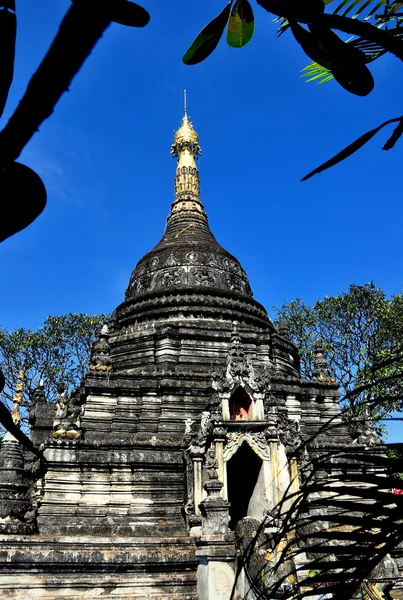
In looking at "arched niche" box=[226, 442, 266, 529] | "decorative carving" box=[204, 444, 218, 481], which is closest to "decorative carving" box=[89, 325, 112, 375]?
"decorative carving" box=[204, 444, 218, 481]

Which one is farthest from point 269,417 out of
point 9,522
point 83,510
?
point 9,522

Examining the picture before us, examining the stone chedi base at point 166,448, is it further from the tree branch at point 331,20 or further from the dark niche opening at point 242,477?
the tree branch at point 331,20

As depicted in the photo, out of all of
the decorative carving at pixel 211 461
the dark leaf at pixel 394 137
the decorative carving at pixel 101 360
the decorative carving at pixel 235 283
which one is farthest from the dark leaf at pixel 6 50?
the decorative carving at pixel 235 283

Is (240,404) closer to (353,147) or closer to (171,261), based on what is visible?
(171,261)

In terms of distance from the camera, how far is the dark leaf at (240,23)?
197cm

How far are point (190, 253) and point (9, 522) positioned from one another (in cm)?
1387

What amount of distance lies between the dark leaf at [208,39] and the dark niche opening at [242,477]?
39.7ft

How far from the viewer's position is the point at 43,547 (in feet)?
33.2

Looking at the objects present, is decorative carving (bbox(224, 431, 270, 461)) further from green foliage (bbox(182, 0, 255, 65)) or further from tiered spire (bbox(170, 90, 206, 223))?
tiered spire (bbox(170, 90, 206, 223))

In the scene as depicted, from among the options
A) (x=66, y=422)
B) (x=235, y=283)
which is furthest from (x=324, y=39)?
(x=235, y=283)

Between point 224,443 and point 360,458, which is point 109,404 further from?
point 360,458

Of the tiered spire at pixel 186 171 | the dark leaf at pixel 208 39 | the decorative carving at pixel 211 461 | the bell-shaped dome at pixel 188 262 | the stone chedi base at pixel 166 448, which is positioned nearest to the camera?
the dark leaf at pixel 208 39

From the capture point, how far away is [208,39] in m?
1.82

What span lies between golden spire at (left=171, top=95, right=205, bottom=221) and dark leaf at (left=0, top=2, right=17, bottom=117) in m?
25.7
